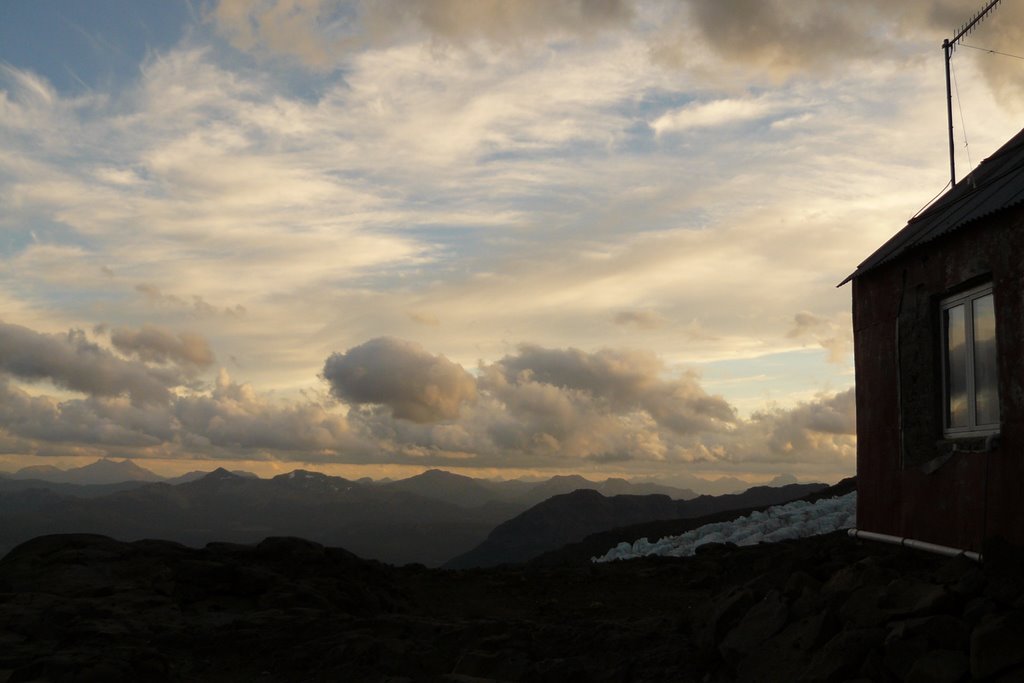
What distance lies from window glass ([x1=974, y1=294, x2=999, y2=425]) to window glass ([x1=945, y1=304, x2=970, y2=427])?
0.23 metres

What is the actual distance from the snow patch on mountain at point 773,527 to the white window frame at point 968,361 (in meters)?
10.8

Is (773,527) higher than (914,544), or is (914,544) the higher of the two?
(914,544)

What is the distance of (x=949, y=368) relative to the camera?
934 centimetres

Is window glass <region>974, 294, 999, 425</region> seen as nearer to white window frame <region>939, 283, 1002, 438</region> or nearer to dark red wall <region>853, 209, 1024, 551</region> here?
white window frame <region>939, 283, 1002, 438</region>

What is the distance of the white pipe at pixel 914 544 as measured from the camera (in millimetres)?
8321

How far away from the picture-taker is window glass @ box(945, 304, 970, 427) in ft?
29.6

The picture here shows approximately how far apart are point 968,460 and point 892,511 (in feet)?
5.57

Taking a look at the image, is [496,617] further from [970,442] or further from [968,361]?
[968,361]

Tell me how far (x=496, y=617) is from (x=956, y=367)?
721cm

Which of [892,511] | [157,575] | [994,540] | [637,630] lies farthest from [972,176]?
[157,575]

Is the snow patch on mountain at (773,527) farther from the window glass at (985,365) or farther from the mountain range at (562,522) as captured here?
the mountain range at (562,522)

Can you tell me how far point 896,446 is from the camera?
10.1 metres

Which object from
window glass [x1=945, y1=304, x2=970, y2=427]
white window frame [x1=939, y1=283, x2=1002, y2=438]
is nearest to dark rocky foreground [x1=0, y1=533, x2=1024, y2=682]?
white window frame [x1=939, y1=283, x2=1002, y2=438]

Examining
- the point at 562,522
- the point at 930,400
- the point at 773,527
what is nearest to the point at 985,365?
the point at 930,400
